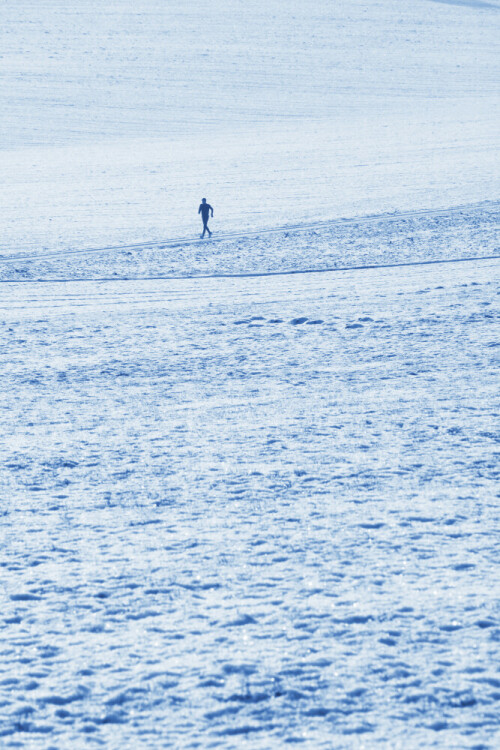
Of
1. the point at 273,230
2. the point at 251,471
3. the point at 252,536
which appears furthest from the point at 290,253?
the point at 252,536

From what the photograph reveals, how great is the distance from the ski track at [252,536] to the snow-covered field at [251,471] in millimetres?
16

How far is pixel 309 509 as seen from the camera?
593 cm

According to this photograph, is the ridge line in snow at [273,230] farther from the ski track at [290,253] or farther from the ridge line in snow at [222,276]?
the ridge line in snow at [222,276]

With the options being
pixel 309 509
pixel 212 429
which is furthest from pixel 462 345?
pixel 309 509

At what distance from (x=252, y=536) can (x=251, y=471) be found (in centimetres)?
101

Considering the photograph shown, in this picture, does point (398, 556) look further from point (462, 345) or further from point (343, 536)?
point (462, 345)

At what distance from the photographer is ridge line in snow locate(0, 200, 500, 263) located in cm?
1502

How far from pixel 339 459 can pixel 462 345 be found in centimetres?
312

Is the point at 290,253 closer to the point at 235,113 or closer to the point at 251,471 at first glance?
the point at 251,471

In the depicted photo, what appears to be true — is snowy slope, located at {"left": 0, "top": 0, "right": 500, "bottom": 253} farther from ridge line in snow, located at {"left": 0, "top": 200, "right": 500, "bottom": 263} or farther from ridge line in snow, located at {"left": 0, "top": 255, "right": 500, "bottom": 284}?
ridge line in snow, located at {"left": 0, "top": 255, "right": 500, "bottom": 284}

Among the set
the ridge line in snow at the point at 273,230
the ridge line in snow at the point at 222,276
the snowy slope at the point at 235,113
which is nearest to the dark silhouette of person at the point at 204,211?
the ridge line in snow at the point at 273,230

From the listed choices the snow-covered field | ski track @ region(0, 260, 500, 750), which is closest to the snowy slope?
the snow-covered field

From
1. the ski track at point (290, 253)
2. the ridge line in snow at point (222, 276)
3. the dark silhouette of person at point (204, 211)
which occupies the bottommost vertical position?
the ridge line in snow at point (222, 276)

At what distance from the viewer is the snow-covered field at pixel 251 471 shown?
13.7 ft
